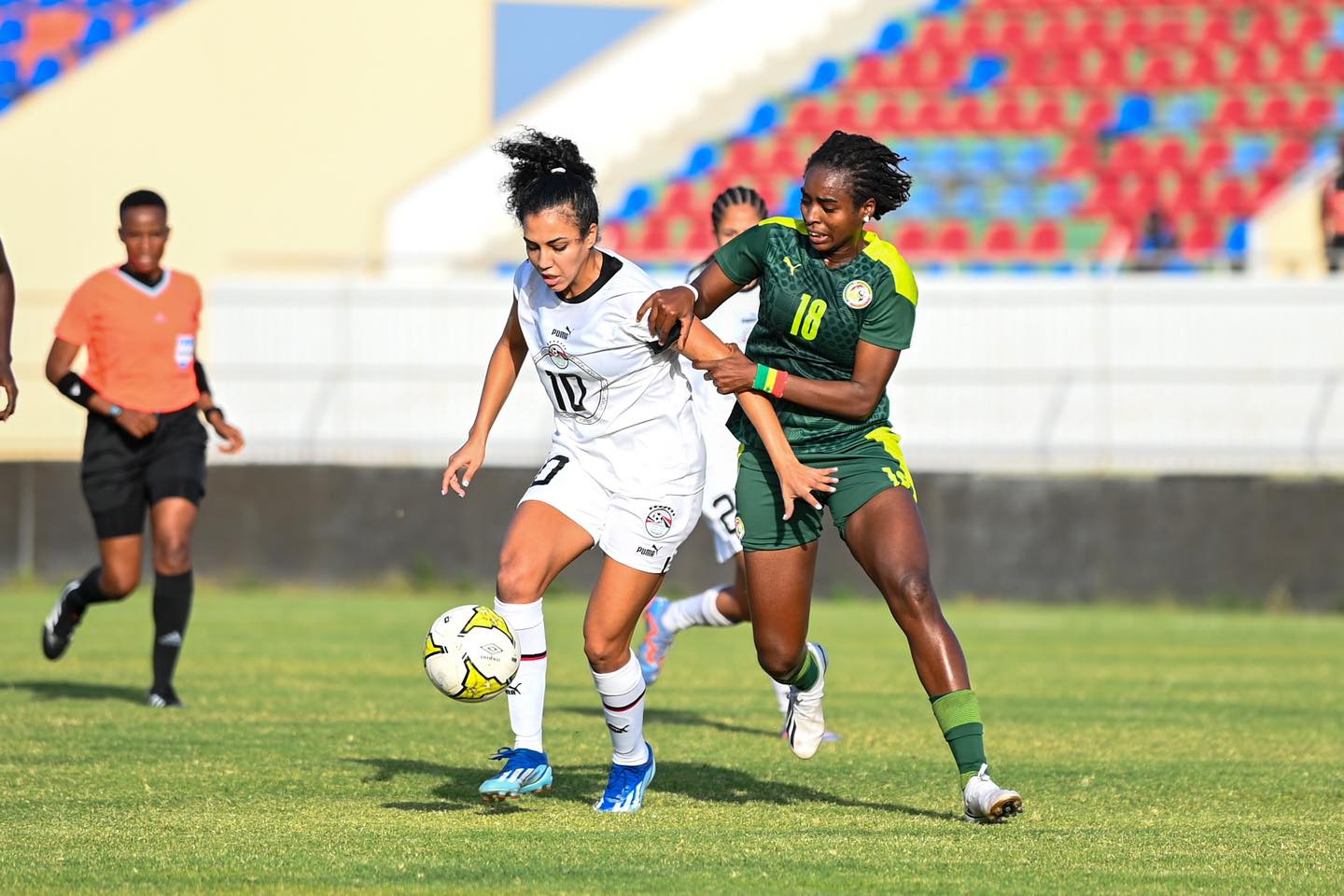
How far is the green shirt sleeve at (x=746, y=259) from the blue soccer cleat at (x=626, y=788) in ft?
5.70

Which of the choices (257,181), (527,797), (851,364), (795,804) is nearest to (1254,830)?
(795,804)

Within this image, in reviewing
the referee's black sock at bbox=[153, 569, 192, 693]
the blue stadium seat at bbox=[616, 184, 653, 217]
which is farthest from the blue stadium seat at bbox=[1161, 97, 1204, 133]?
the referee's black sock at bbox=[153, 569, 192, 693]

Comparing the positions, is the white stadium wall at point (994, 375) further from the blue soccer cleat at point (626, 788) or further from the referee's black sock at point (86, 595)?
the blue soccer cleat at point (626, 788)

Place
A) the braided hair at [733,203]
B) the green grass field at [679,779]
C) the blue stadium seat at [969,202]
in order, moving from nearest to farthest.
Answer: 1. the green grass field at [679,779]
2. the braided hair at [733,203]
3. the blue stadium seat at [969,202]

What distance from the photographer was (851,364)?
675 centimetres

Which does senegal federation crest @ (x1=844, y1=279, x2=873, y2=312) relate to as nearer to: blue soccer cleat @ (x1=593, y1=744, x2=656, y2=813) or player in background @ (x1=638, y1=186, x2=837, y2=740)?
blue soccer cleat @ (x1=593, y1=744, x2=656, y2=813)

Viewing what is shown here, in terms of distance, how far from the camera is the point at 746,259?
6.76 m

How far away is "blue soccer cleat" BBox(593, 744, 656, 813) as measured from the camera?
267 inches

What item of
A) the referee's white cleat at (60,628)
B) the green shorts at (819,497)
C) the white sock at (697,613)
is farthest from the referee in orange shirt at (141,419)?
the green shorts at (819,497)

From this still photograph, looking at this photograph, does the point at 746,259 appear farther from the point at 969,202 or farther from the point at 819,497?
the point at 969,202

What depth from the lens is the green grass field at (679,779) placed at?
5.66m

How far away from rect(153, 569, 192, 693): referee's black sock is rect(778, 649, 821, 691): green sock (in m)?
3.72

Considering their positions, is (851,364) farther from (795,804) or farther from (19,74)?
(19,74)

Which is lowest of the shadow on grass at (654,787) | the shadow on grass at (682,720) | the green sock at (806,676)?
the shadow on grass at (682,720)
